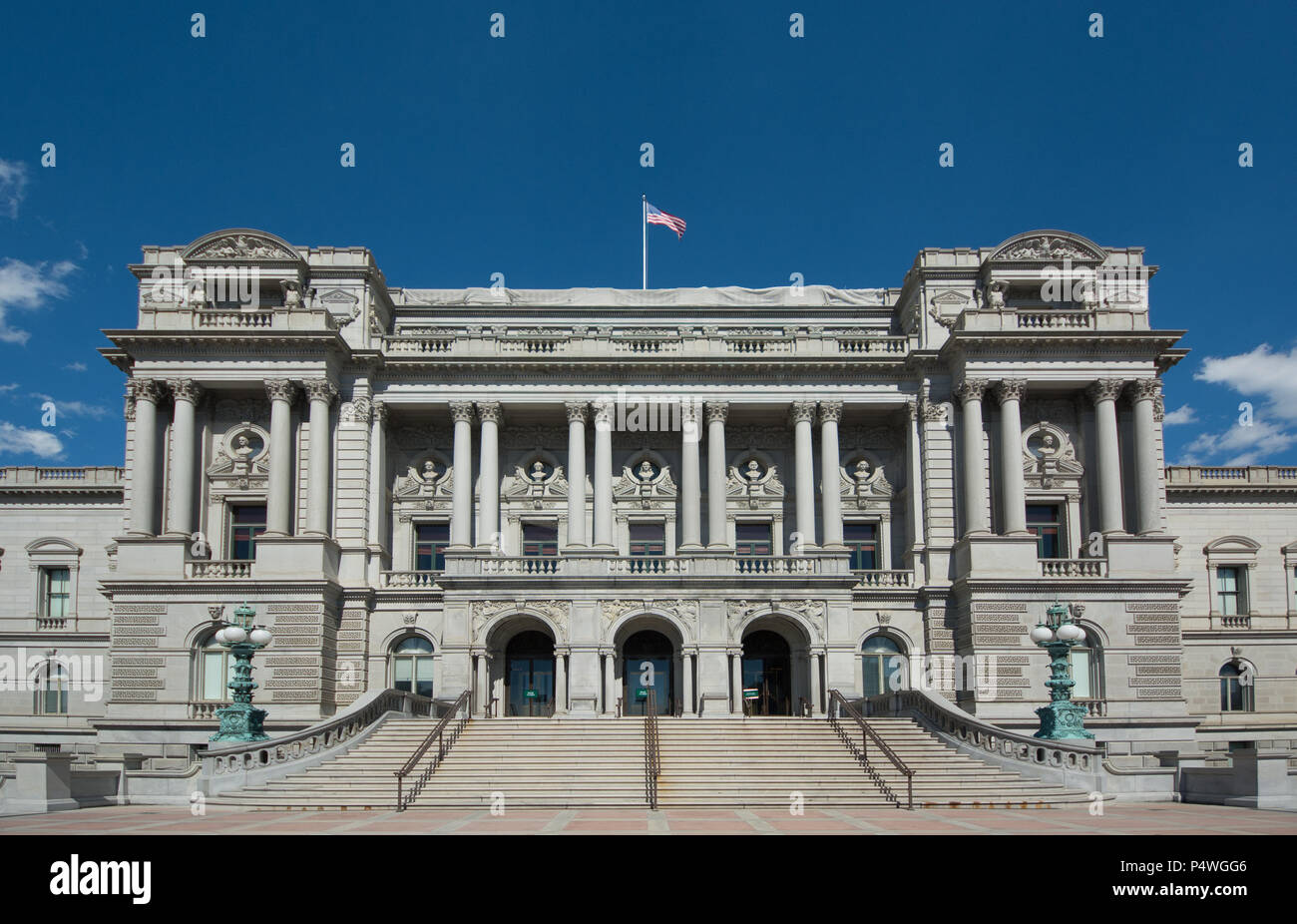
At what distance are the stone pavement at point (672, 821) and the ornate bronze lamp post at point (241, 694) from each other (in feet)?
13.0

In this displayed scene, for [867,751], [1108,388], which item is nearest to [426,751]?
[867,751]

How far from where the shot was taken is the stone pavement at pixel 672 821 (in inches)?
827

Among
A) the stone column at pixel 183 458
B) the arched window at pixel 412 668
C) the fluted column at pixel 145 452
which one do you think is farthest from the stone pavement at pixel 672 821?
the fluted column at pixel 145 452

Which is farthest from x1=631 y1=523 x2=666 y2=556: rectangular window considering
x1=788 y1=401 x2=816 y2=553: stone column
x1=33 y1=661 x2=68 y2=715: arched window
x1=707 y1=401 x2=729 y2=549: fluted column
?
x1=33 y1=661 x2=68 y2=715: arched window

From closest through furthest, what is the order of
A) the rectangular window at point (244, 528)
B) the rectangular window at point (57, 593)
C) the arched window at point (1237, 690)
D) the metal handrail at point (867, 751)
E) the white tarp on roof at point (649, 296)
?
the metal handrail at point (867, 751) → the rectangular window at point (244, 528) → the arched window at point (1237, 690) → the rectangular window at point (57, 593) → the white tarp on roof at point (649, 296)

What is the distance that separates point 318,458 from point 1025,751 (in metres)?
26.6

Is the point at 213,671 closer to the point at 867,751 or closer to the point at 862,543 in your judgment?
the point at 867,751

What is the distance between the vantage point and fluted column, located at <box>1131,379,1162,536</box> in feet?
145

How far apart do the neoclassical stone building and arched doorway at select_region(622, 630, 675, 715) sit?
0.10 meters

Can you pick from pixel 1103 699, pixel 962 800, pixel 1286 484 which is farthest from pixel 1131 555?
pixel 962 800

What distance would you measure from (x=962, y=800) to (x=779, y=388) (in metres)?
22.6

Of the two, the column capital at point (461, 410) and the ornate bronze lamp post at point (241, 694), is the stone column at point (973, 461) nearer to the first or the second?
the column capital at point (461, 410)

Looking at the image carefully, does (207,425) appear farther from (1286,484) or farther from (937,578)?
(1286,484)

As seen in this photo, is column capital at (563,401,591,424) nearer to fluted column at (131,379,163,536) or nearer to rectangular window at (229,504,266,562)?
rectangular window at (229,504,266,562)
